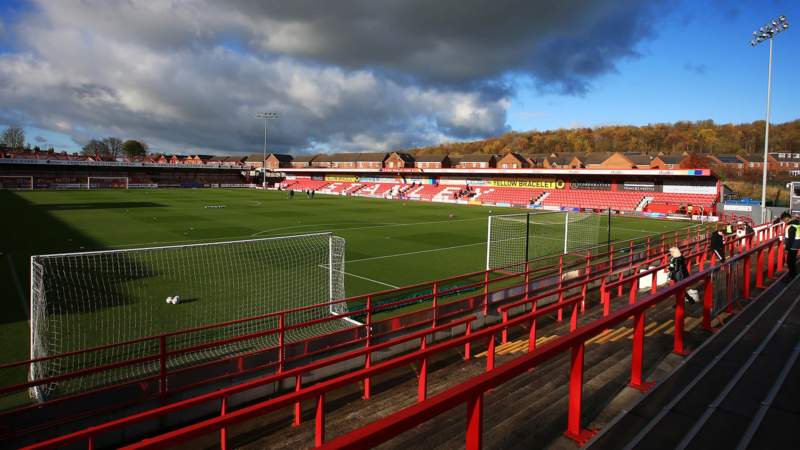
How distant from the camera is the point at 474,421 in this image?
298 cm

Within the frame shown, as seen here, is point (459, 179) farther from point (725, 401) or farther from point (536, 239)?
point (725, 401)

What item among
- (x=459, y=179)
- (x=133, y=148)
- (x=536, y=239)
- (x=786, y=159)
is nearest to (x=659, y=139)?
(x=786, y=159)

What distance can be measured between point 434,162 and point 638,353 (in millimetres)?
101811

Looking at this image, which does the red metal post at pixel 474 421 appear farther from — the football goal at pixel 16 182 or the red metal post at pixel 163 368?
the football goal at pixel 16 182

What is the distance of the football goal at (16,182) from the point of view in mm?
74188

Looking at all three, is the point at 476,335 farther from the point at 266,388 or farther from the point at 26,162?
the point at 26,162

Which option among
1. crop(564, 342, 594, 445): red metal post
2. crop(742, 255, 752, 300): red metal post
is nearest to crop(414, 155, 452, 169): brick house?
crop(742, 255, 752, 300): red metal post

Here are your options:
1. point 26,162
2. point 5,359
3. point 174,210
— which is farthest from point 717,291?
point 26,162

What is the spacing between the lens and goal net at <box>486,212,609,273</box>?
20.8m

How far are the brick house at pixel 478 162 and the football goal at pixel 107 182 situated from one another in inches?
2732

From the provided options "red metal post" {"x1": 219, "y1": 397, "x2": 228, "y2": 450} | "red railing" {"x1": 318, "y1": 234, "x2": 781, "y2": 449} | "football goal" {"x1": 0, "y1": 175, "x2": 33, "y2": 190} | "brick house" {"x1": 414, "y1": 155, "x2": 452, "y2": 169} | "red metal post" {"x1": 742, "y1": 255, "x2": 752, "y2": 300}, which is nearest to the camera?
"red railing" {"x1": 318, "y1": 234, "x2": 781, "y2": 449}

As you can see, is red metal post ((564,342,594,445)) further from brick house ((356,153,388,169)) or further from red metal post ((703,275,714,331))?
brick house ((356,153,388,169))

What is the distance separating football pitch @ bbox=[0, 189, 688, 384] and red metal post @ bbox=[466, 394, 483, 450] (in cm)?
1010

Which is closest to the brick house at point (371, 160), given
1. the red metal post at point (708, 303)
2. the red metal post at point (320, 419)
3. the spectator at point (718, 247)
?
the spectator at point (718, 247)
